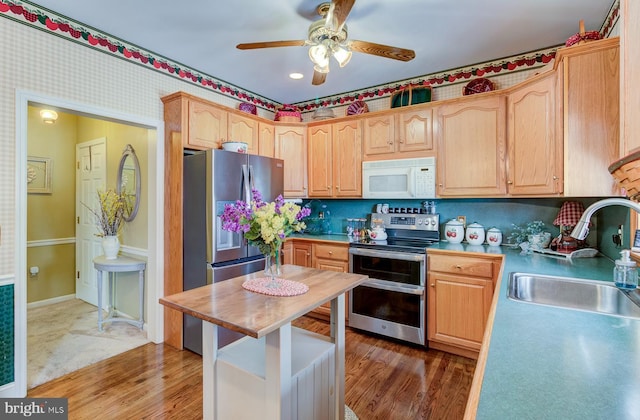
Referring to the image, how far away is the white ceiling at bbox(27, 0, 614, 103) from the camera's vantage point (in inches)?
82.0

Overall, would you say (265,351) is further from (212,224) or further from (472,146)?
(472,146)

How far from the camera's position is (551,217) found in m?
2.71

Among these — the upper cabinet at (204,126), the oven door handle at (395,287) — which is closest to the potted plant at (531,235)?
the oven door handle at (395,287)

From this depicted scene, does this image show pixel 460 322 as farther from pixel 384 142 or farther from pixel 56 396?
pixel 56 396

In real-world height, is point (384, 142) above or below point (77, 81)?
below

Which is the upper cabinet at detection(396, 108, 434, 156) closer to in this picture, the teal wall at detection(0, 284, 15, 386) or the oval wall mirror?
the oval wall mirror

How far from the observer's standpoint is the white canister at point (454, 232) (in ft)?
9.86

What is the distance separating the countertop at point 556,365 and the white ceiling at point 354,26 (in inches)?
79.1

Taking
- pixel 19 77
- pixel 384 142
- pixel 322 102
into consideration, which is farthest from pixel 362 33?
pixel 19 77

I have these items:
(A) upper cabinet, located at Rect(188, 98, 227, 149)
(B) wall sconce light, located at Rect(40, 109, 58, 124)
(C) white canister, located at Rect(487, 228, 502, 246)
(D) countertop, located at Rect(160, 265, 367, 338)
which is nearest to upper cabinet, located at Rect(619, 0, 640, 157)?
(D) countertop, located at Rect(160, 265, 367, 338)

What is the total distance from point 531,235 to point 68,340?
4.29 metres

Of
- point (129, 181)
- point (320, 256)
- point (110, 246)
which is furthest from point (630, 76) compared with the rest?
point (110, 246)

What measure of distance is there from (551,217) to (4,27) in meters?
4.34

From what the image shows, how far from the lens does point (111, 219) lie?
3357 mm
